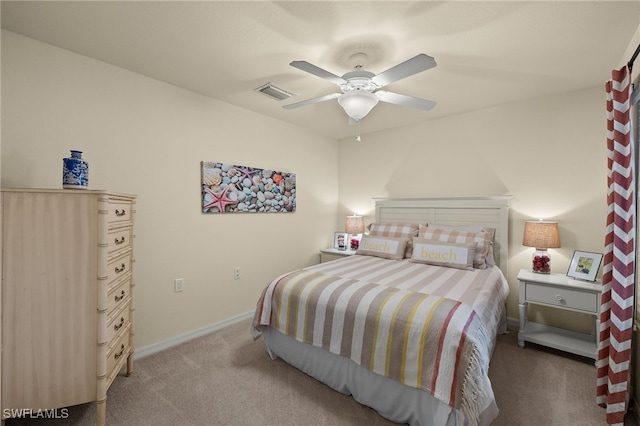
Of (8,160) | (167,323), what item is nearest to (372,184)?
(167,323)

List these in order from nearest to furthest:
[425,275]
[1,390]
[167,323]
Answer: [1,390] → [425,275] → [167,323]

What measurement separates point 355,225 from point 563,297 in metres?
2.27

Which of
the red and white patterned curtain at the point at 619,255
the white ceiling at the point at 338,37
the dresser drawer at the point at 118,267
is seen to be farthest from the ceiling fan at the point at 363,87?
the dresser drawer at the point at 118,267

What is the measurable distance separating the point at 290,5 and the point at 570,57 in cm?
212

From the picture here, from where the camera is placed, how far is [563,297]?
232 cm

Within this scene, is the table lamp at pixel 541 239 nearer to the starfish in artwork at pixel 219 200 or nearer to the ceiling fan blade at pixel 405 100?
the ceiling fan blade at pixel 405 100

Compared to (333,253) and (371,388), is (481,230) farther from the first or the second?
(371,388)

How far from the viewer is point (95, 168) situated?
2141 mm

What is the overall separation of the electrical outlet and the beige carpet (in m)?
0.53

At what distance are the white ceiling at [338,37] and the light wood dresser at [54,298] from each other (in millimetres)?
1121

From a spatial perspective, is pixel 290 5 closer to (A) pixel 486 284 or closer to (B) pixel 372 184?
(A) pixel 486 284

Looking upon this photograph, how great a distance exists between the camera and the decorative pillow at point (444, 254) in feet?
8.63

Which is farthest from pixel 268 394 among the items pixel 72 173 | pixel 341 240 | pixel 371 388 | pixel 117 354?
pixel 341 240

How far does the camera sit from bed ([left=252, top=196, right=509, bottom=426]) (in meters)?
1.41
